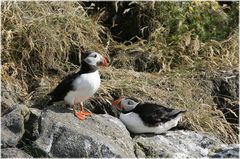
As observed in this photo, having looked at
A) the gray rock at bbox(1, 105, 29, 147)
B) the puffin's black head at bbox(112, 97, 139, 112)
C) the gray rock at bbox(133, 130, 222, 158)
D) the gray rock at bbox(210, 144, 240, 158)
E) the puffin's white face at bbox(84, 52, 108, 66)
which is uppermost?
the puffin's white face at bbox(84, 52, 108, 66)

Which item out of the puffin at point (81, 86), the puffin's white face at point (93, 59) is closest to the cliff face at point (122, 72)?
the puffin at point (81, 86)

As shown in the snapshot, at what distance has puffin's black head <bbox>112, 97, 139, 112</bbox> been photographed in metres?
6.73

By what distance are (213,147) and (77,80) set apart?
4.98ft

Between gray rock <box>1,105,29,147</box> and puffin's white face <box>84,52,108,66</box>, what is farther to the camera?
puffin's white face <box>84,52,108,66</box>

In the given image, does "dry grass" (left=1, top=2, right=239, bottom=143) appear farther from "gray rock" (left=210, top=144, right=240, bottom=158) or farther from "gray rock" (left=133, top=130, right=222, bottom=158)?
"gray rock" (left=210, top=144, right=240, bottom=158)

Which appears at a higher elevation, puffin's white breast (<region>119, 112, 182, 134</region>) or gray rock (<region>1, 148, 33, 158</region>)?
gray rock (<region>1, 148, 33, 158</region>)

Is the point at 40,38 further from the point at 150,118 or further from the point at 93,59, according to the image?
the point at 150,118

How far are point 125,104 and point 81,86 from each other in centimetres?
80

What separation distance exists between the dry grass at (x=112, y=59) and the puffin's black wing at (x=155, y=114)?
58 centimetres

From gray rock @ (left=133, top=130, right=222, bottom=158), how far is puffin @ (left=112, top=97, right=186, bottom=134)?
0.09 metres

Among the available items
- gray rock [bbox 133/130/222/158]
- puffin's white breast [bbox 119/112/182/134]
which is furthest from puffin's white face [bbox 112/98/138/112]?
gray rock [bbox 133/130/222/158]

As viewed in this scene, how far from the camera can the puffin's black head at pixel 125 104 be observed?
6.73 meters

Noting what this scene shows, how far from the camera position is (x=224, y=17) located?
9.02 m

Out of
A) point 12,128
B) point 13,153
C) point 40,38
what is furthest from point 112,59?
point 13,153
